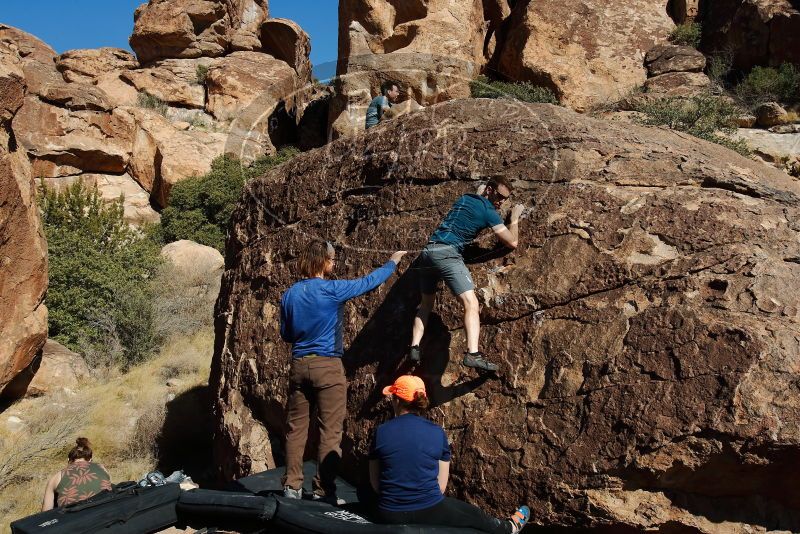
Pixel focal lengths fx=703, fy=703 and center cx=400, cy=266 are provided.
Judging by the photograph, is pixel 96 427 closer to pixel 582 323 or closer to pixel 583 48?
pixel 582 323

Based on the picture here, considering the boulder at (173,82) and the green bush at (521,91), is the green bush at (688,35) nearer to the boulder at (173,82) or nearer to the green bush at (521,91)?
the green bush at (521,91)

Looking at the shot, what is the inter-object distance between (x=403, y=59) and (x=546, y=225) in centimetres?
1442

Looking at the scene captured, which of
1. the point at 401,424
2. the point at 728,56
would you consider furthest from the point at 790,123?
the point at 401,424

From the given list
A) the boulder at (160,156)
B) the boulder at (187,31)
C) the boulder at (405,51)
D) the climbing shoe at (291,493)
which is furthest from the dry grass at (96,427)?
the boulder at (187,31)

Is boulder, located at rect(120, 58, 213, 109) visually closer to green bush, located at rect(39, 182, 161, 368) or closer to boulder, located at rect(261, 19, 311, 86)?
boulder, located at rect(261, 19, 311, 86)

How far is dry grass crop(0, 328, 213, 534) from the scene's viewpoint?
767cm

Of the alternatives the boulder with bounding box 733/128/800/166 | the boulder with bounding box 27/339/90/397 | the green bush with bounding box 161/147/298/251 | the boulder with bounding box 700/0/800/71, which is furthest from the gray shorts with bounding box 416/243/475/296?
the green bush with bounding box 161/147/298/251

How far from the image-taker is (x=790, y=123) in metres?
15.7

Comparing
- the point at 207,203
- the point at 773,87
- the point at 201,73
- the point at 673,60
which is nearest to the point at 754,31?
the point at 673,60

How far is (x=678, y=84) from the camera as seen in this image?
1778 cm

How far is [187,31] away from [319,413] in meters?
27.8

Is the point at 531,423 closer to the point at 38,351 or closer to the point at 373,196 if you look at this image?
the point at 373,196

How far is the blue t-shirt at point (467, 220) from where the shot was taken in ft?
15.0

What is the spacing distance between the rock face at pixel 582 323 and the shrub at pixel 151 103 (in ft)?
76.6
